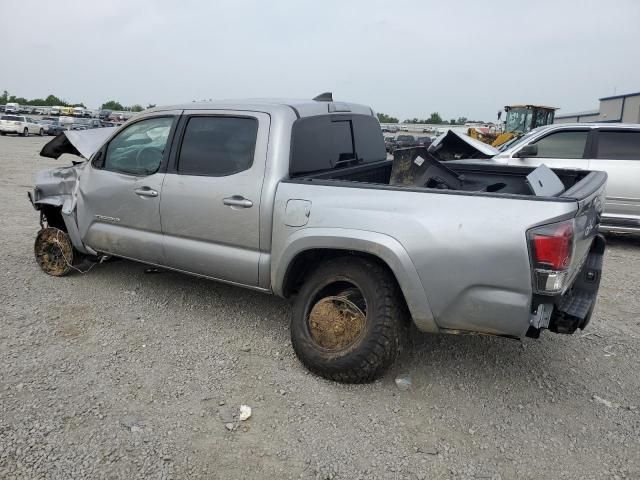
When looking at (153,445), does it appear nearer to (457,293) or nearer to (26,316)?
(457,293)

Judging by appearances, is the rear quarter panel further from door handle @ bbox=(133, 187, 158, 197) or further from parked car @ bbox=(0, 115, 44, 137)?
parked car @ bbox=(0, 115, 44, 137)

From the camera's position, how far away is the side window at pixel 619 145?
7.29m

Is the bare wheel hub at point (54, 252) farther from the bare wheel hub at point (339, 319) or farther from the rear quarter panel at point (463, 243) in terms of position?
the rear quarter panel at point (463, 243)

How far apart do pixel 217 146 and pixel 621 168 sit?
235 inches

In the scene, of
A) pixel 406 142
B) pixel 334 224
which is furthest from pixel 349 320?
pixel 406 142

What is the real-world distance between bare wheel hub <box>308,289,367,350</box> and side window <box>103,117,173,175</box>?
1.85 m

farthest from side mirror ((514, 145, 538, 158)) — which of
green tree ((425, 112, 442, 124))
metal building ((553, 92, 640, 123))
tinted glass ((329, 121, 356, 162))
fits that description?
green tree ((425, 112, 442, 124))

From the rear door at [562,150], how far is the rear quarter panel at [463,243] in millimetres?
5102

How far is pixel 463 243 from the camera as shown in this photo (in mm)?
2789

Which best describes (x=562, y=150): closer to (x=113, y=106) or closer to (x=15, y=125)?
(x=15, y=125)

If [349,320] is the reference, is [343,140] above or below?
above

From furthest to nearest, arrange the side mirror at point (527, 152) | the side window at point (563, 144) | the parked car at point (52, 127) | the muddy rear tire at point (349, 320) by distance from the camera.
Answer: the parked car at point (52, 127), the side window at point (563, 144), the side mirror at point (527, 152), the muddy rear tire at point (349, 320)

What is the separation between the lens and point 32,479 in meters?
2.47

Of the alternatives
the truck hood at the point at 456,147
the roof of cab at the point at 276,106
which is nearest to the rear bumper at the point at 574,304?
the roof of cab at the point at 276,106
